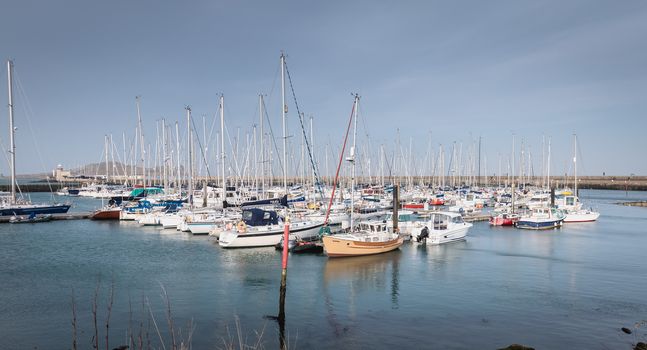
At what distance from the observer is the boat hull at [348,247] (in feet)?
110

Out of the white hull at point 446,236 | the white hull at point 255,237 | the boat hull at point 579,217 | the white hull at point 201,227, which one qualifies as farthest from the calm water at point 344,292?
the boat hull at point 579,217

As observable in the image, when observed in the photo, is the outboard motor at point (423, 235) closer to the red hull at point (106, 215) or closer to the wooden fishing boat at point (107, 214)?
the wooden fishing boat at point (107, 214)

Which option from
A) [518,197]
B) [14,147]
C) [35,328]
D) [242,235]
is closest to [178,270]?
[242,235]

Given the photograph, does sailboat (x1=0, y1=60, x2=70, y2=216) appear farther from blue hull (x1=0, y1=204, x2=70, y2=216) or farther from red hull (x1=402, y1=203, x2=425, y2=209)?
red hull (x1=402, y1=203, x2=425, y2=209)

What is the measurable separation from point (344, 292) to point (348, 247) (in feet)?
30.2

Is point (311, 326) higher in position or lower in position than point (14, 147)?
lower

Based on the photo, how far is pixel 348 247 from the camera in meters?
33.9

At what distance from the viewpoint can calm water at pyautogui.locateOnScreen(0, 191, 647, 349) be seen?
18281 mm

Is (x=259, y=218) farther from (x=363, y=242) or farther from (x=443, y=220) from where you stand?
(x=443, y=220)

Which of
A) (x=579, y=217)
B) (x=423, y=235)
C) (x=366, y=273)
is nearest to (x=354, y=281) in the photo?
(x=366, y=273)

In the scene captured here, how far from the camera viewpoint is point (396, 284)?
26.9 meters

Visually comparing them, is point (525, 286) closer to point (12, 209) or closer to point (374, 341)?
point (374, 341)

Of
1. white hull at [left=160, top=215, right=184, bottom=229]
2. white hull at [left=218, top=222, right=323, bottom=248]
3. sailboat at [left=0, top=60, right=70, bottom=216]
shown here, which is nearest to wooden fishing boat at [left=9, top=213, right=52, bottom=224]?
sailboat at [left=0, top=60, right=70, bottom=216]

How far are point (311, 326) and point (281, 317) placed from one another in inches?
55.2
